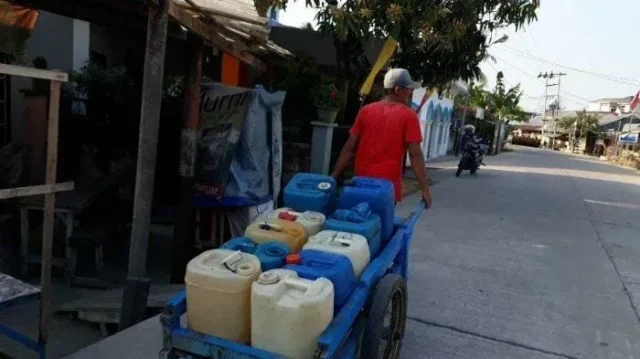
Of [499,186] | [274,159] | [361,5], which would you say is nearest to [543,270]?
[274,159]

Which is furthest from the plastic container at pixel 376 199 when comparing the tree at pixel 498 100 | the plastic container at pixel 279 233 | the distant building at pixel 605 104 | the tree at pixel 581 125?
the distant building at pixel 605 104

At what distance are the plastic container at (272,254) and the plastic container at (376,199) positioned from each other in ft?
2.45

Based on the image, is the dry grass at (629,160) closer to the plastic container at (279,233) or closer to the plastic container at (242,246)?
the plastic container at (279,233)

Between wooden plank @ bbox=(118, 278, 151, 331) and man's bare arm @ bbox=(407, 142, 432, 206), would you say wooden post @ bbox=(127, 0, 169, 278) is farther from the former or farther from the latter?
man's bare arm @ bbox=(407, 142, 432, 206)

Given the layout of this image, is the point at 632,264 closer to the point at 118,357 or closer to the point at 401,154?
the point at 401,154

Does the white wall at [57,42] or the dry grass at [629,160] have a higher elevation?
the white wall at [57,42]

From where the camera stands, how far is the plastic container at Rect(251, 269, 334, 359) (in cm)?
181

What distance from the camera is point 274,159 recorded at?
5.11 m

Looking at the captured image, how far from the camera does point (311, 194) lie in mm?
2965

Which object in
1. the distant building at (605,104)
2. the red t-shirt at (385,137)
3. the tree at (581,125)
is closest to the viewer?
the red t-shirt at (385,137)

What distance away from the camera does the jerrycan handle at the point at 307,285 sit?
6.09 ft

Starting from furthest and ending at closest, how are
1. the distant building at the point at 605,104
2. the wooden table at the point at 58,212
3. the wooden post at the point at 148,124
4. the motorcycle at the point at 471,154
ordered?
the distant building at the point at 605,104 → the motorcycle at the point at 471,154 → the wooden table at the point at 58,212 → the wooden post at the point at 148,124

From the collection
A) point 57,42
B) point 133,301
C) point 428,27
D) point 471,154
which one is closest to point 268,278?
point 133,301

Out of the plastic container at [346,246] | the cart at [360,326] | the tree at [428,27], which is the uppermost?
the tree at [428,27]
